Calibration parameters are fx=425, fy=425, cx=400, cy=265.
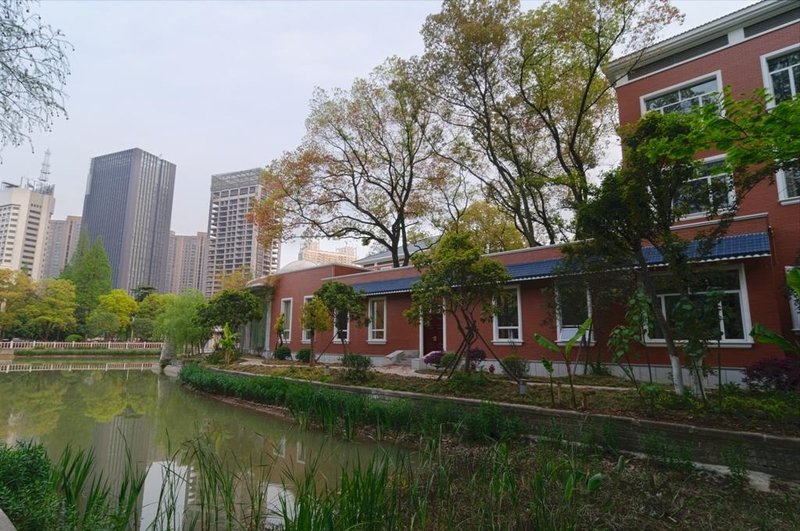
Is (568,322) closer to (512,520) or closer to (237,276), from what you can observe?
(512,520)

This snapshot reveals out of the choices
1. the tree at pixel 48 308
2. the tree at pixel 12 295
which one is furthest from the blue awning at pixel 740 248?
the tree at pixel 12 295

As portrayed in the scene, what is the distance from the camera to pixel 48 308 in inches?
1210

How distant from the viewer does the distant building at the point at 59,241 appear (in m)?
74.2

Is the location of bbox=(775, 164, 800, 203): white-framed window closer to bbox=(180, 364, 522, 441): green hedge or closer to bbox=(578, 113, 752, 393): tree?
bbox=(578, 113, 752, 393): tree

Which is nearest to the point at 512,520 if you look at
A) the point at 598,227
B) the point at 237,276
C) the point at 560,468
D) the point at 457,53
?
the point at 560,468

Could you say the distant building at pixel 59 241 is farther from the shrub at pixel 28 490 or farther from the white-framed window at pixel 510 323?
the shrub at pixel 28 490

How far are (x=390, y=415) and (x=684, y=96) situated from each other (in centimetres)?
1162

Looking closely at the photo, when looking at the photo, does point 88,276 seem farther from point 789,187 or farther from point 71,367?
point 789,187

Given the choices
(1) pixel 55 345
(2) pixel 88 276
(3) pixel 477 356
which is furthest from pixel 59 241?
(3) pixel 477 356

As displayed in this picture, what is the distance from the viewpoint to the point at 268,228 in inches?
706

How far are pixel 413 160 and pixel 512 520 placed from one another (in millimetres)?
16278

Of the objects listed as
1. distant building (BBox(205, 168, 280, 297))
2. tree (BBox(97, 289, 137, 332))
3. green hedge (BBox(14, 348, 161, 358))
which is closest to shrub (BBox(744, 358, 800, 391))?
green hedge (BBox(14, 348, 161, 358))

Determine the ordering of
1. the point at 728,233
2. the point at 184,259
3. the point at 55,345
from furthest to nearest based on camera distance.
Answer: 1. the point at 184,259
2. the point at 55,345
3. the point at 728,233

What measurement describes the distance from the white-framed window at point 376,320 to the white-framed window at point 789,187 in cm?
1175
